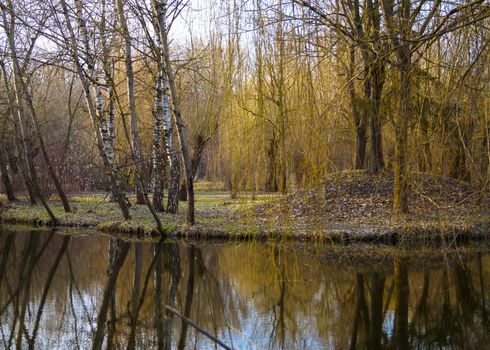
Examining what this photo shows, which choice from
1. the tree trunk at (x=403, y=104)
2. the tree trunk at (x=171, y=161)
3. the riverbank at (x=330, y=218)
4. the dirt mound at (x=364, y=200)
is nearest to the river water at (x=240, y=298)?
the riverbank at (x=330, y=218)

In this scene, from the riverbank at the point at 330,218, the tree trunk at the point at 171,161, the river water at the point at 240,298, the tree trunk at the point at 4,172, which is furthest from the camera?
the tree trunk at the point at 4,172

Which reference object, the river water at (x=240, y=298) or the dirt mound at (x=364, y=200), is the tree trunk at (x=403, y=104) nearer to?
the river water at (x=240, y=298)

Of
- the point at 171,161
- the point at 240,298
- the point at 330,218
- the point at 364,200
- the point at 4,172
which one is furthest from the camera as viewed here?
the point at 4,172

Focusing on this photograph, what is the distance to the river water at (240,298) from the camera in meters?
4.59

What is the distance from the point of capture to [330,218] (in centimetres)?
1067

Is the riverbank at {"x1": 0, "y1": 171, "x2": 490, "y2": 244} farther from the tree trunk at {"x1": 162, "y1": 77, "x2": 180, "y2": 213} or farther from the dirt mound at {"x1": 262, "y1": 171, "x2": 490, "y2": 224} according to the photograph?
the tree trunk at {"x1": 162, "y1": 77, "x2": 180, "y2": 213}

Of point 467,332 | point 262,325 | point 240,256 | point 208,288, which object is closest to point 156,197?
point 240,256

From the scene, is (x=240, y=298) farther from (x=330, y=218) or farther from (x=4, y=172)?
(x=4, y=172)

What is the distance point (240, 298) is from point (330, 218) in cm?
502

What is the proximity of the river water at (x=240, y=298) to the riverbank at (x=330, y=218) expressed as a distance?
1.80 ft

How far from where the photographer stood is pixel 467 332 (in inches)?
186

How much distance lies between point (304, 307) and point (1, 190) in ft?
52.2

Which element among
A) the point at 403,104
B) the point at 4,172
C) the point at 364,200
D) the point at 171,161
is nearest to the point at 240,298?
the point at 403,104

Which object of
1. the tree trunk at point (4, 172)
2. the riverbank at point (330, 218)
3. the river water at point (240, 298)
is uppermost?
the tree trunk at point (4, 172)
